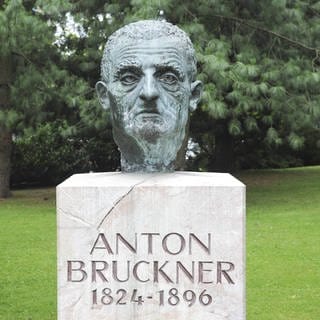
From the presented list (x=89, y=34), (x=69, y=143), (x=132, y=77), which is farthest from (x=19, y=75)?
(x=132, y=77)

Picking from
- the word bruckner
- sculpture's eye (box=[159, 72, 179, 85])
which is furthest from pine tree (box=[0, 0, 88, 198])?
the word bruckner

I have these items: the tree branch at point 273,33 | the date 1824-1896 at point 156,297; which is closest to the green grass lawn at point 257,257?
the date 1824-1896 at point 156,297

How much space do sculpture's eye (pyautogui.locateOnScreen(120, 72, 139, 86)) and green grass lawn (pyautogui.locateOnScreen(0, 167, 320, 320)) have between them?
2.72m

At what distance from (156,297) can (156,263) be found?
184 mm

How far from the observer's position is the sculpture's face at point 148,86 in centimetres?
374

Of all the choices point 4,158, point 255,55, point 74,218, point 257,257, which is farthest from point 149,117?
point 4,158

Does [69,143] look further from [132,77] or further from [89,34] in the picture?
[132,77]

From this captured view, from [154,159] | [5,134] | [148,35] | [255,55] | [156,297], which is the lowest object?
[156,297]

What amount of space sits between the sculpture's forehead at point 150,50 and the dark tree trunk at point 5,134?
28.4 feet

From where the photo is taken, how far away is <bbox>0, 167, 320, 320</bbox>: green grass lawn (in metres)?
6.00

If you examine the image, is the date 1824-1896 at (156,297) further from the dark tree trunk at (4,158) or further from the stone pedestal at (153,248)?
the dark tree trunk at (4,158)

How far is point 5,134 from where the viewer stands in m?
13.3

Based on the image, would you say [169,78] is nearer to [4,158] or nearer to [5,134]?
[5,134]

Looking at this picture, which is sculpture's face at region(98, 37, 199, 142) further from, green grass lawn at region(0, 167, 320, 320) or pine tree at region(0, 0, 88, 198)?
pine tree at region(0, 0, 88, 198)
